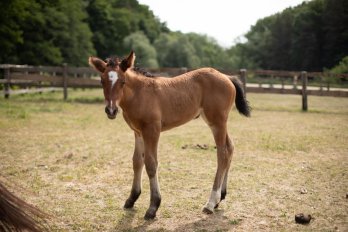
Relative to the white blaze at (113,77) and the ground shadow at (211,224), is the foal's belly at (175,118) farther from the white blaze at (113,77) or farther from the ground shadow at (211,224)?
the ground shadow at (211,224)

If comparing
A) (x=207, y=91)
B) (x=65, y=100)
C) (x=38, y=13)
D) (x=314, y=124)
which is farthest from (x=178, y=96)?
(x=38, y=13)

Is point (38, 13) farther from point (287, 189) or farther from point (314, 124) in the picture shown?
point (287, 189)

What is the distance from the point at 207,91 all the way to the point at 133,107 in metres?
1.09

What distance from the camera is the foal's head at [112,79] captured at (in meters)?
3.79

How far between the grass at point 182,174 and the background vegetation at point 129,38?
207 centimetres

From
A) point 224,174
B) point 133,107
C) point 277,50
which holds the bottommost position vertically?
point 224,174

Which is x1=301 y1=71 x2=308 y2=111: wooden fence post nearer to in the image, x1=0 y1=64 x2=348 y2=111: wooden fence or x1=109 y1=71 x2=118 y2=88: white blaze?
x1=0 y1=64 x2=348 y2=111: wooden fence

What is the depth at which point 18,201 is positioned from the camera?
2.09m

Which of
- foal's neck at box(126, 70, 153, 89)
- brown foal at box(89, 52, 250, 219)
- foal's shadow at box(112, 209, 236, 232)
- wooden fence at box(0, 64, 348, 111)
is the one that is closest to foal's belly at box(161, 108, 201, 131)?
brown foal at box(89, 52, 250, 219)

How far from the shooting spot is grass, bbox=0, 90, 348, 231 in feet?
13.3

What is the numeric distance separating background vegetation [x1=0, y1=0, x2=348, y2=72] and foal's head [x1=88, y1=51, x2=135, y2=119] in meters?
0.93

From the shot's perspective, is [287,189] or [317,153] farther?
[317,153]

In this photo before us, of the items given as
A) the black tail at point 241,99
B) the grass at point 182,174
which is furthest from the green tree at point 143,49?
the black tail at point 241,99

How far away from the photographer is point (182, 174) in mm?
5754
